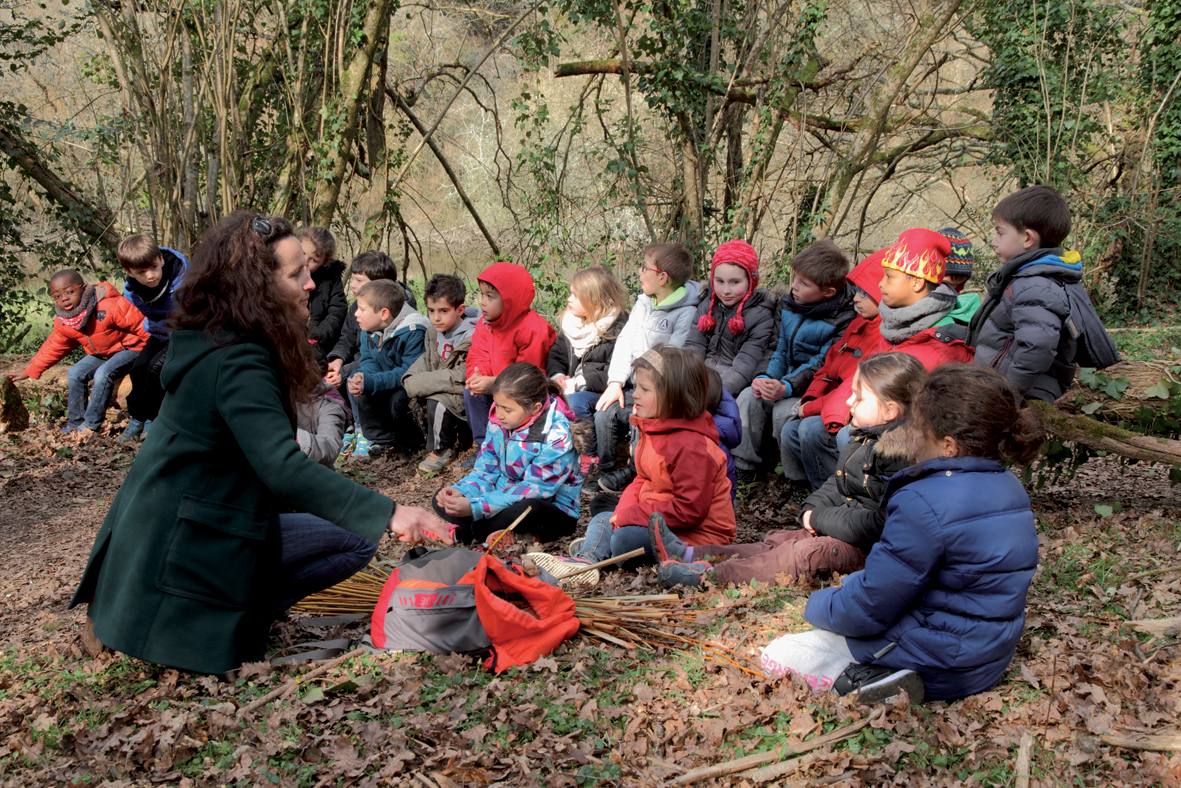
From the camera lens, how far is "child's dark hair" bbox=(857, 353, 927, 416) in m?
3.72

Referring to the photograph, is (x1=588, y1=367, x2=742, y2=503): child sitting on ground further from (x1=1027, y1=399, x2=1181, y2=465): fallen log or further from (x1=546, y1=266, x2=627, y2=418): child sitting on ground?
(x1=1027, y1=399, x2=1181, y2=465): fallen log

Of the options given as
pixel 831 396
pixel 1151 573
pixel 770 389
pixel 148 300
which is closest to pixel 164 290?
pixel 148 300

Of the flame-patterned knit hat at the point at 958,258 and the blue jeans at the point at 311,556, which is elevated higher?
the flame-patterned knit hat at the point at 958,258

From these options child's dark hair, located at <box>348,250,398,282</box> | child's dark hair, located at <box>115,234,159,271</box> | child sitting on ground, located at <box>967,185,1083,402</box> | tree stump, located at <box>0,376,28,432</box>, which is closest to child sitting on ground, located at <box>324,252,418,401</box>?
child's dark hair, located at <box>348,250,398,282</box>

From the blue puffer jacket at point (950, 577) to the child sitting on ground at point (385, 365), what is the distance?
198 inches

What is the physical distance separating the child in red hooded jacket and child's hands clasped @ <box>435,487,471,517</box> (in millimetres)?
1692

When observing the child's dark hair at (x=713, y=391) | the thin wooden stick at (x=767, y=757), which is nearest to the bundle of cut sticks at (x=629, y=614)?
the thin wooden stick at (x=767, y=757)

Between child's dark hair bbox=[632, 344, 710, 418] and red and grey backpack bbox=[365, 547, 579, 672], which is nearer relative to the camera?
red and grey backpack bbox=[365, 547, 579, 672]

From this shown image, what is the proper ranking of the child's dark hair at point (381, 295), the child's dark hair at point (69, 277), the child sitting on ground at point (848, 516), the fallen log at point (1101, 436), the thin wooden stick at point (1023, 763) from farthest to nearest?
the child's dark hair at point (69, 277) → the child's dark hair at point (381, 295) → the fallen log at point (1101, 436) → the child sitting on ground at point (848, 516) → the thin wooden stick at point (1023, 763)

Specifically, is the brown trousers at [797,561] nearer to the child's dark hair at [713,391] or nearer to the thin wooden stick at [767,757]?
the child's dark hair at [713,391]

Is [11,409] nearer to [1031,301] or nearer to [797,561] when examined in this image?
[797,561]

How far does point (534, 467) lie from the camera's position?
4738mm

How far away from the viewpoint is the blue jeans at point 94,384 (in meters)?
7.89

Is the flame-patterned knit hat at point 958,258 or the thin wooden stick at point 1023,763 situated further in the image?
the flame-patterned knit hat at point 958,258
